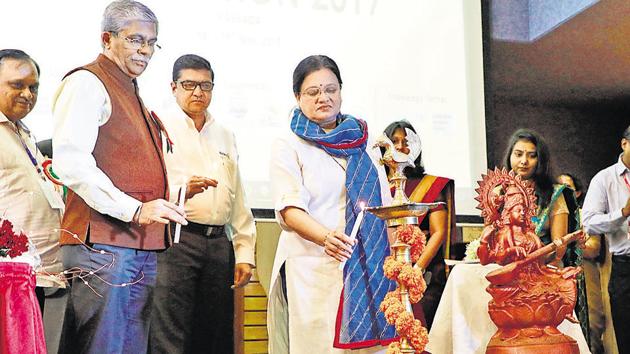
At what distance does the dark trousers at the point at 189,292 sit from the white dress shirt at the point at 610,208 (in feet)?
6.11

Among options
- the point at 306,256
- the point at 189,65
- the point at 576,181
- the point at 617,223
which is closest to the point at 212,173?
the point at 189,65

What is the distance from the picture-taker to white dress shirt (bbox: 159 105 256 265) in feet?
10.5

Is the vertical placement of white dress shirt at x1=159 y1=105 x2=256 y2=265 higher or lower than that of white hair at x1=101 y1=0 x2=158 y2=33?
lower

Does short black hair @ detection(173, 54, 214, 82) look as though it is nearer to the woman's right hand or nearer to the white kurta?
the white kurta

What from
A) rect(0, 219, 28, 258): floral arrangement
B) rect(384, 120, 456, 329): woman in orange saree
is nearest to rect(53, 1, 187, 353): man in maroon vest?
rect(0, 219, 28, 258): floral arrangement

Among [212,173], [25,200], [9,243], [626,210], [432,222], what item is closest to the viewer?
[9,243]

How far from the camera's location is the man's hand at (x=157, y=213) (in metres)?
2.19

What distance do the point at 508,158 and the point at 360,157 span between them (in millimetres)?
1399

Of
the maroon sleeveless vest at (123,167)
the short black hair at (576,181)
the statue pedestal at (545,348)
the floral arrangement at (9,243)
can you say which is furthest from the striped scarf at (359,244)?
the short black hair at (576,181)

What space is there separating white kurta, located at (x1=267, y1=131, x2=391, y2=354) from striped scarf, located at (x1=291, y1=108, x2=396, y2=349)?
37 millimetres

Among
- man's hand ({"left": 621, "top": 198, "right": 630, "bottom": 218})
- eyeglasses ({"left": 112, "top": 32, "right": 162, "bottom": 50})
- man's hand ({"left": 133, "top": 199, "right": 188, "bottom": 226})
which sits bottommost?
man's hand ({"left": 133, "top": 199, "right": 188, "bottom": 226})

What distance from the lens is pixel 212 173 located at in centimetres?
335

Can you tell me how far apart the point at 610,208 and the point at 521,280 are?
67.1 inches

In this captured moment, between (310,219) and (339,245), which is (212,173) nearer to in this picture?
(310,219)
